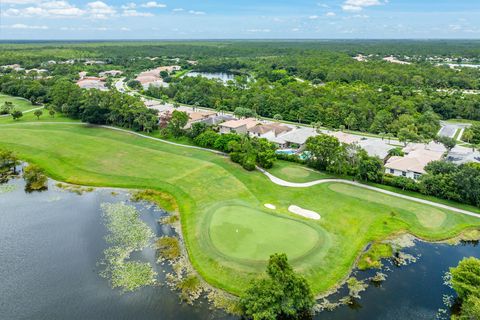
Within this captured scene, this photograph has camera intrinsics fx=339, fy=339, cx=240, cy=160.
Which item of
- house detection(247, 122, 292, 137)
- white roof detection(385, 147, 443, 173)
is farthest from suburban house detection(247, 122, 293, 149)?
white roof detection(385, 147, 443, 173)

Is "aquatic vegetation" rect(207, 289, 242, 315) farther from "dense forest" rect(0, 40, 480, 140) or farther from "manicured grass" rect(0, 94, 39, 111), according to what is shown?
"manicured grass" rect(0, 94, 39, 111)

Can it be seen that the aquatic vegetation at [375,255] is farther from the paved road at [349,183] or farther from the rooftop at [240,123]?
the rooftop at [240,123]

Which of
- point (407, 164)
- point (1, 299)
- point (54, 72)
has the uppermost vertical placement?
point (54, 72)

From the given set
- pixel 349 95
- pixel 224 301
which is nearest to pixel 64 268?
pixel 224 301

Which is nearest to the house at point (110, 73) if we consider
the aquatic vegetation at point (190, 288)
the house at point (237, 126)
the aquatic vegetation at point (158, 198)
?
the house at point (237, 126)

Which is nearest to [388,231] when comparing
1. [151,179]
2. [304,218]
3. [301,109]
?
[304,218]

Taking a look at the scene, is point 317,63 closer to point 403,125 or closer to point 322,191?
point 403,125

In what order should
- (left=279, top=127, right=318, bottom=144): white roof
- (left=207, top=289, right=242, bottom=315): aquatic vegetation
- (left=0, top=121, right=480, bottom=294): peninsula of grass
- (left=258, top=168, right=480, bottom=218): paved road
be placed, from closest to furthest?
1. (left=207, top=289, right=242, bottom=315): aquatic vegetation
2. (left=0, top=121, right=480, bottom=294): peninsula of grass
3. (left=258, top=168, right=480, bottom=218): paved road
4. (left=279, top=127, right=318, bottom=144): white roof
